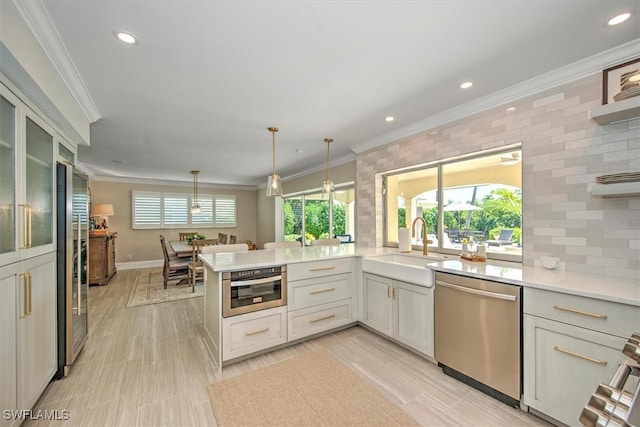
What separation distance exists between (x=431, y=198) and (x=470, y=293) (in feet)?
5.30

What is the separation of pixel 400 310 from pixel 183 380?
206cm

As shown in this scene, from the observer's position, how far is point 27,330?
5.47 feet

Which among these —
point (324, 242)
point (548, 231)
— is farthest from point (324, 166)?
point (548, 231)

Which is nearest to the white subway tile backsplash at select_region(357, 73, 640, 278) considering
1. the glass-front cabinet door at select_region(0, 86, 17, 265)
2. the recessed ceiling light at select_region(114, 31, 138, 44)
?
the recessed ceiling light at select_region(114, 31, 138, 44)

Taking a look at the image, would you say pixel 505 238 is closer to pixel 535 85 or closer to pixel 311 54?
pixel 535 85

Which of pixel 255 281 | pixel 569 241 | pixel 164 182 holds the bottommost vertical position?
pixel 255 281

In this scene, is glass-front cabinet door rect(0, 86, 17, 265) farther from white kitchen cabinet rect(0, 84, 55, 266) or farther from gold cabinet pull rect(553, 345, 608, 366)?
gold cabinet pull rect(553, 345, 608, 366)

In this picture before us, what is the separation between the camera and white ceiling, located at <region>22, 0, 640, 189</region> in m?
1.46

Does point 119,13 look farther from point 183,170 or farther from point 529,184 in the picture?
point 183,170

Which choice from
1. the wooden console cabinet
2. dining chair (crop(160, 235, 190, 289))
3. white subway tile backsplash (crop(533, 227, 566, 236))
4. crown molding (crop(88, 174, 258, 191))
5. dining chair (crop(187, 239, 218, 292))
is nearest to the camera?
white subway tile backsplash (crop(533, 227, 566, 236))

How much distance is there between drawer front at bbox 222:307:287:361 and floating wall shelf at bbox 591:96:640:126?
2934mm

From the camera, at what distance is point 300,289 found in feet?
8.93

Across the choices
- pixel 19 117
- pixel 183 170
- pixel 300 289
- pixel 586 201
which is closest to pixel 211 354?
pixel 300 289

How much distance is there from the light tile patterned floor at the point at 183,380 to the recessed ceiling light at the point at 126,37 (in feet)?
8.26
